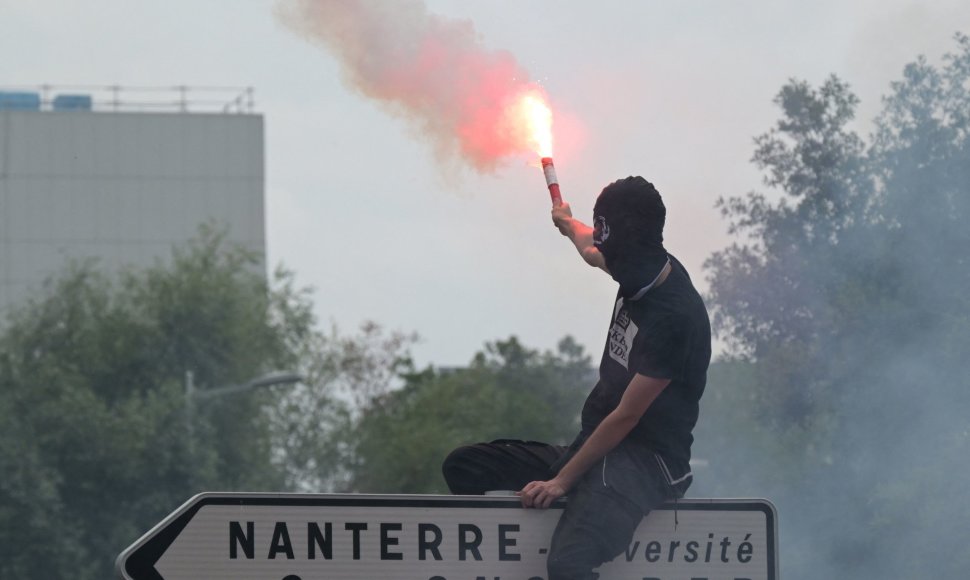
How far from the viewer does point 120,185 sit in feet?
210

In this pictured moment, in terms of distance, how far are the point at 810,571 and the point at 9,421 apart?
19.9m

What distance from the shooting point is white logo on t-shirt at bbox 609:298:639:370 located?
455cm

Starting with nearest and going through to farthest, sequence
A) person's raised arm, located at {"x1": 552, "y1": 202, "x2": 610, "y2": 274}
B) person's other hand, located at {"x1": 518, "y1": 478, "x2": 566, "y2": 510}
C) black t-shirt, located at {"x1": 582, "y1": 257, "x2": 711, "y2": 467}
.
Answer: person's other hand, located at {"x1": 518, "y1": 478, "x2": 566, "y2": 510} < black t-shirt, located at {"x1": 582, "y1": 257, "x2": 711, "y2": 467} < person's raised arm, located at {"x1": 552, "y1": 202, "x2": 610, "y2": 274}

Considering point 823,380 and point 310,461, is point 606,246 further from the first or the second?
point 310,461

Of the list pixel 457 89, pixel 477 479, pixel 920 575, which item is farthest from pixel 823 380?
pixel 477 479

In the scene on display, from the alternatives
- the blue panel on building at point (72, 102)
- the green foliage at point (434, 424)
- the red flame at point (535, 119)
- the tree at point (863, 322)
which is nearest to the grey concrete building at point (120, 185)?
the blue panel on building at point (72, 102)

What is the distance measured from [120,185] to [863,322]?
165 feet

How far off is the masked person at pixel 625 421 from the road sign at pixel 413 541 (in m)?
0.08

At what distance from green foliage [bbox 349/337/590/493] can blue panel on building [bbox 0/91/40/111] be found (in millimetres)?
19200

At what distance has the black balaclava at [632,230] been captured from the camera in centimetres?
458

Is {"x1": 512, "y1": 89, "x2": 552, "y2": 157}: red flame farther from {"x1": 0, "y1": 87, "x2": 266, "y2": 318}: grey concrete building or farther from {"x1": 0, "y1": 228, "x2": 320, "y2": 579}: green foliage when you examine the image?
{"x1": 0, "y1": 87, "x2": 266, "y2": 318}: grey concrete building

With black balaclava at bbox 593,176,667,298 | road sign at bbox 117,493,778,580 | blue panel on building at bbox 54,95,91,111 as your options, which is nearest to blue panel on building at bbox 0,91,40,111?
blue panel on building at bbox 54,95,91,111

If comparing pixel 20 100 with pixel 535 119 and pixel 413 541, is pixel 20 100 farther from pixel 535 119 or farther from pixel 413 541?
pixel 413 541

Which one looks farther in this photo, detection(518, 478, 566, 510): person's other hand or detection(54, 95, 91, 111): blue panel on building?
detection(54, 95, 91, 111): blue panel on building
